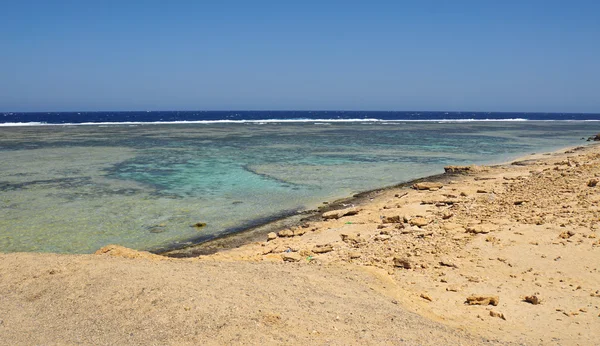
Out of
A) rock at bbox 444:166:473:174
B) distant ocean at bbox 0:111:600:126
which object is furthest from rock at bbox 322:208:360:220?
distant ocean at bbox 0:111:600:126

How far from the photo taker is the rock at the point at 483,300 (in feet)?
18.9

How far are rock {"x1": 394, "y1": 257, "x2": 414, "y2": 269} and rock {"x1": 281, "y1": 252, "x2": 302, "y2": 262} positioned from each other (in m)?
1.47

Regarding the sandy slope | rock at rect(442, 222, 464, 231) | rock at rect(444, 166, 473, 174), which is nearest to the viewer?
the sandy slope

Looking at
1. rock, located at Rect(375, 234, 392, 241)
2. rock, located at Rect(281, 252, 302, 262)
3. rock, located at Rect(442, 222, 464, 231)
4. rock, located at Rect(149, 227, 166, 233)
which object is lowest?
rock, located at Rect(149, 227, 166, 233)

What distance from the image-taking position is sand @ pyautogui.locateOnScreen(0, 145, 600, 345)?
4414 millimetres

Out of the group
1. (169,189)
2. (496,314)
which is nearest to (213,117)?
(169,189)

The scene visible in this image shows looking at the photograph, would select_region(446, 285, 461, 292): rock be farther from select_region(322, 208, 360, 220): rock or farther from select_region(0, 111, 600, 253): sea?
select_region(0, 111, 600, 253): sea

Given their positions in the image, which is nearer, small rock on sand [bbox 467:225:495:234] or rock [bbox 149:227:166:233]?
small rock on sand [bbox 467:225:495:234]

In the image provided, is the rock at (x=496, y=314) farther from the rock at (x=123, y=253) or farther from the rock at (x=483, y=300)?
the rock at (x=123, y=253)

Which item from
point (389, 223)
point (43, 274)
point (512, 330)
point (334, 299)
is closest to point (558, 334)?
point (512, 330)

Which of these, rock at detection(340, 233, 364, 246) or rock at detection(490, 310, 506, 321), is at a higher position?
rock at detection(340, 233, 364, 246)

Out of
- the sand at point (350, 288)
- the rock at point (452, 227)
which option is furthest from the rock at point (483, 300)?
the rock at point (452, 227)

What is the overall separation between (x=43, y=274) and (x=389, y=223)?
19.4 ft

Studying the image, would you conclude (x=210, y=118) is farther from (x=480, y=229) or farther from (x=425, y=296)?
(x=425, y=296)
